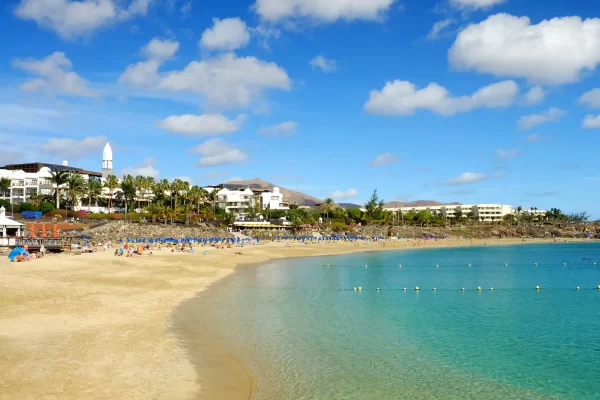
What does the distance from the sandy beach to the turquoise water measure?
2.41m

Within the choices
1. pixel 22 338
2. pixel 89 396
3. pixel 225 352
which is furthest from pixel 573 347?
pixel 22 338

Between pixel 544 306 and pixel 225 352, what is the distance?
73.1 ft

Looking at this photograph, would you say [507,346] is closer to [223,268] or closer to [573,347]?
[573,347]

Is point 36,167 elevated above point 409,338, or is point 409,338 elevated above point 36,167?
point 36,167

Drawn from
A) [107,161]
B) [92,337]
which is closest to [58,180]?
[107,161]

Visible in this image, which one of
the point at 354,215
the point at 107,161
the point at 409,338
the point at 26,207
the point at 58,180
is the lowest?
the point at 409,338

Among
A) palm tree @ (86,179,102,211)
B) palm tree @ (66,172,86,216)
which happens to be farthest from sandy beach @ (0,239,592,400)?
palm tree @ (86,179,102,211)

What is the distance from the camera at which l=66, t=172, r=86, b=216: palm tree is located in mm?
94688

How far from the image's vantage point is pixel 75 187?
96188mm

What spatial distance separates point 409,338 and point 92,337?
1272cm

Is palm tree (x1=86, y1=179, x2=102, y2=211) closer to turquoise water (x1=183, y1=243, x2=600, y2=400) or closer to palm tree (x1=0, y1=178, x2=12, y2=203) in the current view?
palm tree (x1=0, y1=178, x2=12, y2=203)

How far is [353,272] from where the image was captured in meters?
50.5

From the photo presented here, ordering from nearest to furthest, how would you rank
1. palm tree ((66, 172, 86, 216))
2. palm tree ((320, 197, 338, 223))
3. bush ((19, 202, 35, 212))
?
1. bush ((19, 202, 35, 212))
2. palm tree ((66, 172, 86, 216))
3. palm tree ((320, 197, 338, 223))

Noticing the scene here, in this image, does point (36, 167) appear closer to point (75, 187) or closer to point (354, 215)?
point (75, 187)
